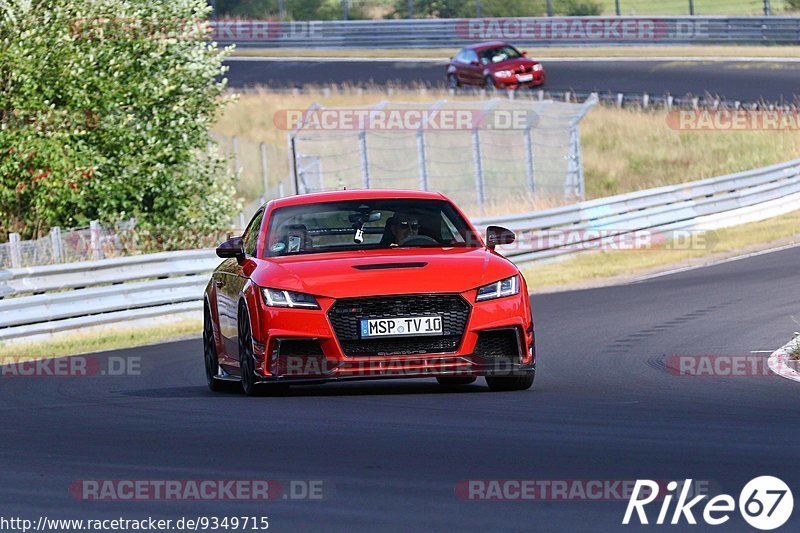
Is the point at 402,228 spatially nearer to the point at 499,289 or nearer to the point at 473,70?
the point at 499,289

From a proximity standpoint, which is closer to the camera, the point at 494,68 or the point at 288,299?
the point at 288,299

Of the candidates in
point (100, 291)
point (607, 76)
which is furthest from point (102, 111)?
point (607, 76)

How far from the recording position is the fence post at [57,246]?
2108 cm

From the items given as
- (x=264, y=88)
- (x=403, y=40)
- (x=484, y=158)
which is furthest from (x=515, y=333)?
(x=403, y=40)

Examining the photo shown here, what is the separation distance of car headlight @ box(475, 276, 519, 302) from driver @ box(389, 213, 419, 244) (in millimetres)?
1029

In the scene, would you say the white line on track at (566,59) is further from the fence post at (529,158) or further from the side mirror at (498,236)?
the side mirror at (498,236)

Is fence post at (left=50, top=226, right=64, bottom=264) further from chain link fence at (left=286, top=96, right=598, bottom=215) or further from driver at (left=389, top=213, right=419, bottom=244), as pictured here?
driver at (left=389, top=213, right=419, bottom=244)

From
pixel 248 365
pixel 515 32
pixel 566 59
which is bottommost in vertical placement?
pixel 566 59

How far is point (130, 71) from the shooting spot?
26.0 metres

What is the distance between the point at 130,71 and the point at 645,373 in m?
15.4

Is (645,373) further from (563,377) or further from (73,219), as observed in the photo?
(73,219)

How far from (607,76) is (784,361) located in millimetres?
37160

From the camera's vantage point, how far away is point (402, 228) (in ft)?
37.6

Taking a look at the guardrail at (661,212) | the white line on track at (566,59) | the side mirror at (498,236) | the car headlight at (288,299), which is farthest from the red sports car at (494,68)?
the car headlight at (288,299)
